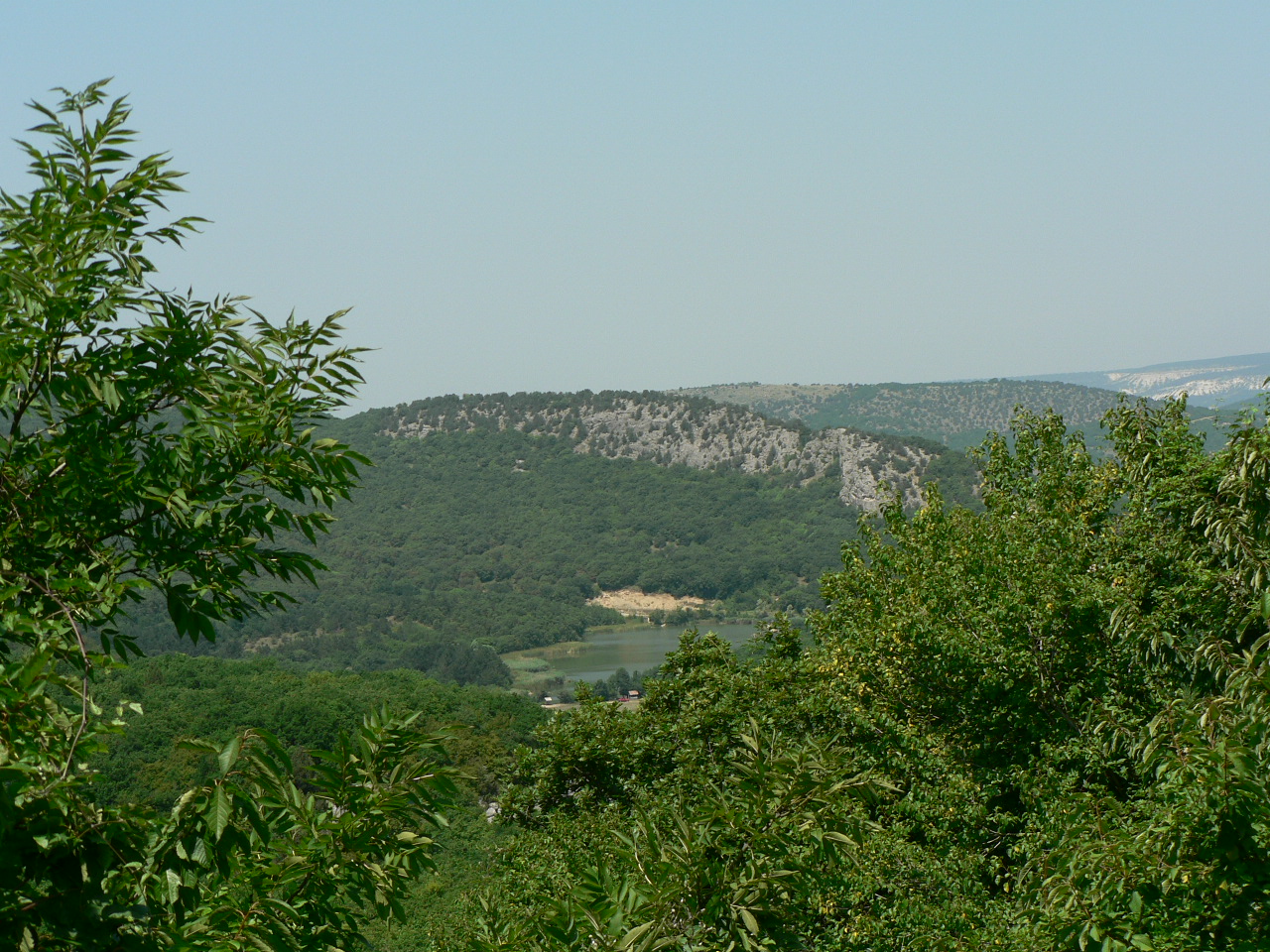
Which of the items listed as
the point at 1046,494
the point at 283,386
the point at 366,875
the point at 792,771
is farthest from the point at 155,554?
the point at 1046,494

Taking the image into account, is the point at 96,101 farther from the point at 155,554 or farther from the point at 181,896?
the point at 181,896

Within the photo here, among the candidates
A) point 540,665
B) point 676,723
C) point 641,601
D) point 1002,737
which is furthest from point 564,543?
point 1002,737

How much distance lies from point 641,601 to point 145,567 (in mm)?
172443

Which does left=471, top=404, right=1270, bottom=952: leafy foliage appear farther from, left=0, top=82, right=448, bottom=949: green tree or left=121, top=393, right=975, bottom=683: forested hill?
left=121, top=393, right=975, bottom=683: forested hill

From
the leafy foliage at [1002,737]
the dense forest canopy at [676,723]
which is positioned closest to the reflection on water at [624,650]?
the leafy foliage at [1002,737]

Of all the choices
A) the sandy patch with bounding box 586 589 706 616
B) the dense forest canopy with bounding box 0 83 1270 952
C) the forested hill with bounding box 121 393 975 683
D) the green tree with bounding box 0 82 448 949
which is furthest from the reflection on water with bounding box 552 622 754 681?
the green tree with bounding box 0 82 448 949

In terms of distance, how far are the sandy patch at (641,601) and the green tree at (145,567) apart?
549ft

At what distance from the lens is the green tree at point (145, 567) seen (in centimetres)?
276

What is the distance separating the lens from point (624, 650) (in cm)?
13988

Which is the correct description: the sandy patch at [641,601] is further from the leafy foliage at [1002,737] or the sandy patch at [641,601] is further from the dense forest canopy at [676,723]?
the leafy foliage at [1002,737]

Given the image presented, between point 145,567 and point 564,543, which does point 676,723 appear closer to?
point 145,567

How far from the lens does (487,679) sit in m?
117

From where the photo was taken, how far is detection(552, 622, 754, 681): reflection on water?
122062 millimetres

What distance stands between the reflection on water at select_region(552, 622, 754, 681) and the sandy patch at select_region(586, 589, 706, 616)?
434 inches
